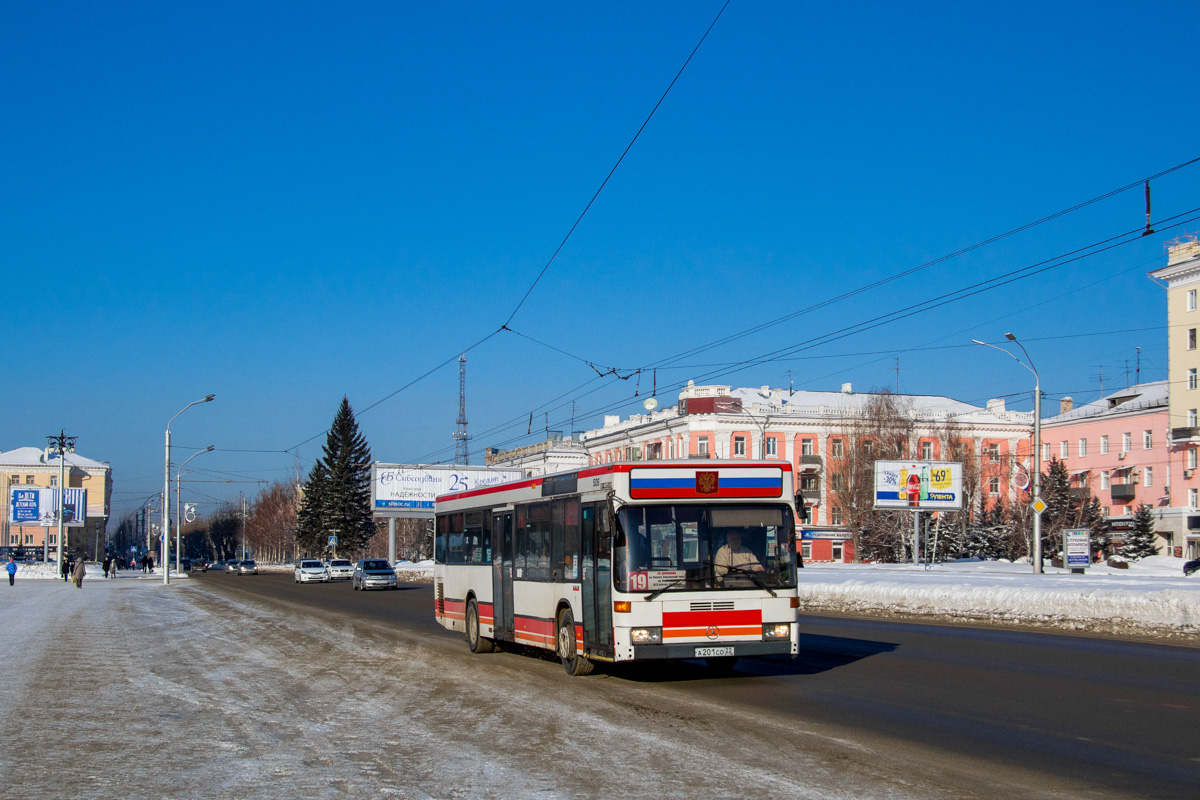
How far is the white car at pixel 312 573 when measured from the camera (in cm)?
6762

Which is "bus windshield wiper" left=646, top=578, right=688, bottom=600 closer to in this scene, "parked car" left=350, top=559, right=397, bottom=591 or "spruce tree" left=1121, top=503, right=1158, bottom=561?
"parked car" left=350, top=559, right=397, bottom=591

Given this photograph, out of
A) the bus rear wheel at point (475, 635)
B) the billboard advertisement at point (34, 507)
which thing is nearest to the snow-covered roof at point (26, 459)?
the billboard advertisement at point (34, 507)

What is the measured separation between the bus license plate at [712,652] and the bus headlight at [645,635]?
0.48 metres

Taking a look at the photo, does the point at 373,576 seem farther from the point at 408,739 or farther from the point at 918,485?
the point at 408,739

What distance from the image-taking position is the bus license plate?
→ 45.4 feet

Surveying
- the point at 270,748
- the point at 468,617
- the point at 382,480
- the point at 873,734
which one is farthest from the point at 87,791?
the point at 382,480

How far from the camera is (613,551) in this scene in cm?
1410

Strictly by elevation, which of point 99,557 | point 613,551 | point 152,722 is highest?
point 613,551

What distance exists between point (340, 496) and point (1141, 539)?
70.0 metres

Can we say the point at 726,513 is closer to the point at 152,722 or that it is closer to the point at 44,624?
the point at 152,722

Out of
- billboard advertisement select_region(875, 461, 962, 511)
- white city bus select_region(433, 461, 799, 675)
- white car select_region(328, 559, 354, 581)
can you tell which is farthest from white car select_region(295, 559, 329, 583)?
white city bus select_region(433, 461, 799, 675)

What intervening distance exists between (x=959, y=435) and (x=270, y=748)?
8750 cm

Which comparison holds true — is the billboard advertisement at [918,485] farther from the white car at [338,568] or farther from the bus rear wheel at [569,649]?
the bus rear wheel at [569,649]

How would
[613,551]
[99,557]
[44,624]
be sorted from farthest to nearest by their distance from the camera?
1. [99,557]
2. [44,624]
3. [613,551]
